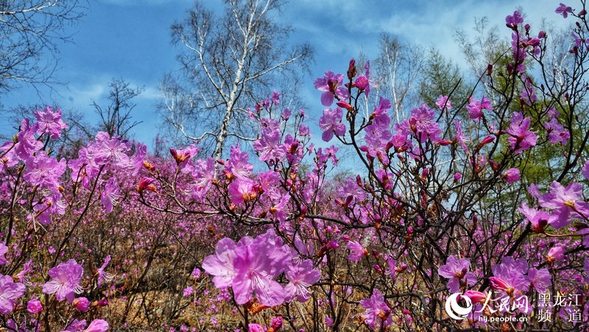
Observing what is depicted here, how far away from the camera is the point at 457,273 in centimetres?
155

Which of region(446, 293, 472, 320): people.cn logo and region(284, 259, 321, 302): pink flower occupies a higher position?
region(284, 259, 321, 302): pink flower

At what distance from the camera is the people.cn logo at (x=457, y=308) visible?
1.50 meters

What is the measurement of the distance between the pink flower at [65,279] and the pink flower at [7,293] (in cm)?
19

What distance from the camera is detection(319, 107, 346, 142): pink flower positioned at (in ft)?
6.43

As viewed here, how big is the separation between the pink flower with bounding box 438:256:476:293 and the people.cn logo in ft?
0.15

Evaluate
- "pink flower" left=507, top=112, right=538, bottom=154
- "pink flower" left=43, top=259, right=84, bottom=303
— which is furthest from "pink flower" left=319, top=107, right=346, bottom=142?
"pink flower" left=43, top=259, right=84, bottom=303

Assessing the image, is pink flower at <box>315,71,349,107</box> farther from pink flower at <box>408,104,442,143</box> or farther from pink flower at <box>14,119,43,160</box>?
pink flower at <box>14,119,43,160</box>

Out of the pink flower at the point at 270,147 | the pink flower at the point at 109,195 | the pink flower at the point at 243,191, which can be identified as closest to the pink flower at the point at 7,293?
the pink flower at the point at 109,195

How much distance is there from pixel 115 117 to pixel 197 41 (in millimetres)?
6071

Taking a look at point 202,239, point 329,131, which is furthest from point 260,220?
point 202,239

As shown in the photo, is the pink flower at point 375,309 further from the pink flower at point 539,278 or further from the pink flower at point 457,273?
the pink flower at point 539,278

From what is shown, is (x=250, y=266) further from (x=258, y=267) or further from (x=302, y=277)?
(x=302, y=277)

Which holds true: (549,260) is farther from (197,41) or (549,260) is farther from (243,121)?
(197,41)

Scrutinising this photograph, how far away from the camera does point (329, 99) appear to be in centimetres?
188
